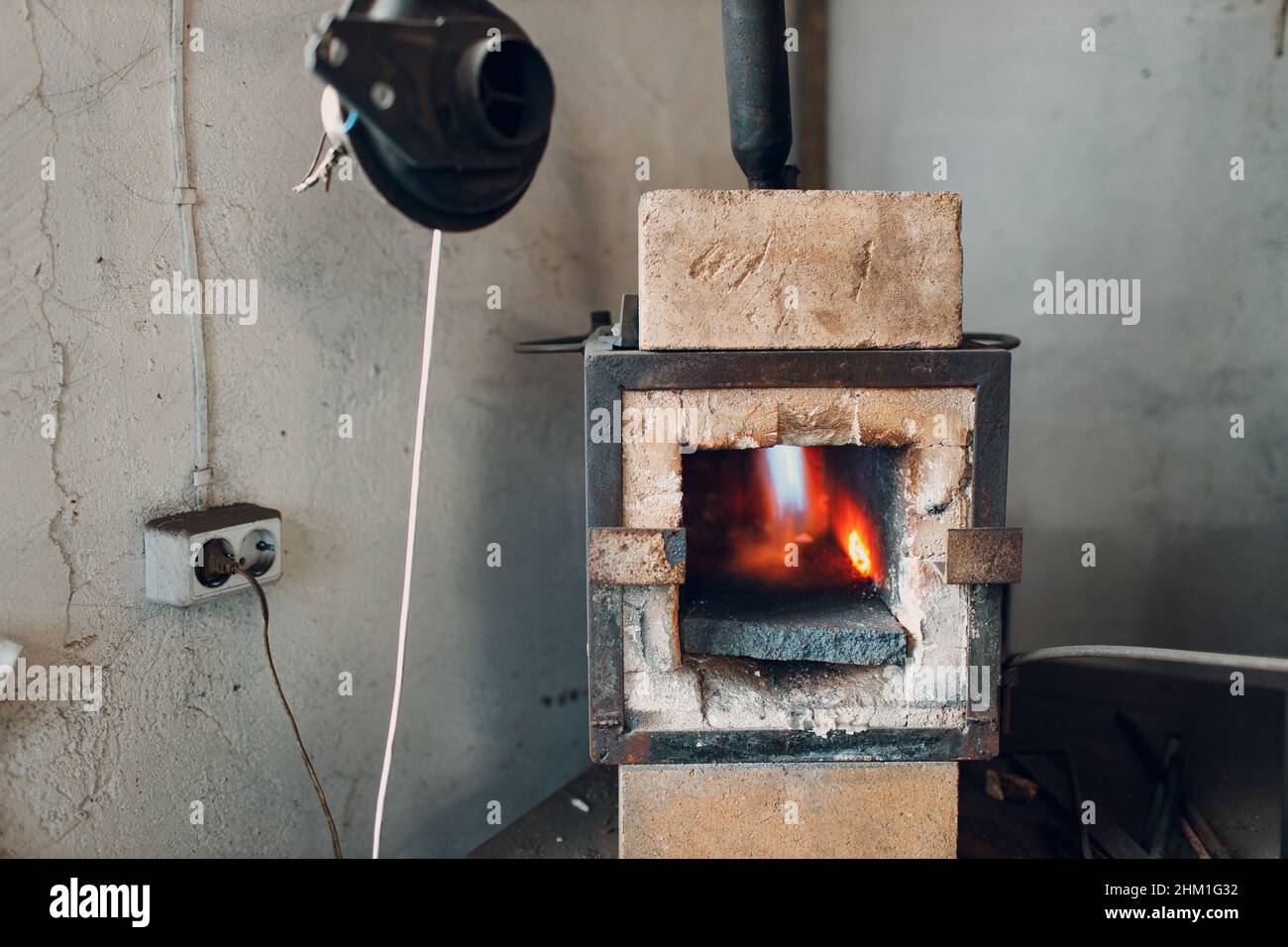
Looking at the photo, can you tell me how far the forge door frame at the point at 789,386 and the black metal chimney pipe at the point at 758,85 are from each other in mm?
531

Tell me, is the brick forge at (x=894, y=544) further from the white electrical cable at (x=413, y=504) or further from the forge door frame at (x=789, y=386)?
the white electrical cable at (x=413, y=504)

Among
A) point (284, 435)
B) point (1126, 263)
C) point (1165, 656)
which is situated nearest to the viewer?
point (1165, 656)

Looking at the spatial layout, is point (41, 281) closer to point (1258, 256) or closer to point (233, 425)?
point (233, 425)

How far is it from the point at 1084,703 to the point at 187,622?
2266mm

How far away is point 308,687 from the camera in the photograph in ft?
5.73

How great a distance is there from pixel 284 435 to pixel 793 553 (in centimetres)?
112

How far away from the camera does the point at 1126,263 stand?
2.50 meters

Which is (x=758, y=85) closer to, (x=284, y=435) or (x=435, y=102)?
(x=435, y=102)

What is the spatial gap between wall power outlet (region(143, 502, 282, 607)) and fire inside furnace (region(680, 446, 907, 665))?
0.77 metres

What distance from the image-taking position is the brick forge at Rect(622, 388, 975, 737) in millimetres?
1493

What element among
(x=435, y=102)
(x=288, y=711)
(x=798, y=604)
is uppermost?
(x=435, y=102)

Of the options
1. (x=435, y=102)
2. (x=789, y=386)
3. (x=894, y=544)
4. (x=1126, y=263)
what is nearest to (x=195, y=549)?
(x=435, y=102)

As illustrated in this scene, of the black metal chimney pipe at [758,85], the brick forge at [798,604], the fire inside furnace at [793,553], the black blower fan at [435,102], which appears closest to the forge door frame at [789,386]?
the brick forge at [798,604]

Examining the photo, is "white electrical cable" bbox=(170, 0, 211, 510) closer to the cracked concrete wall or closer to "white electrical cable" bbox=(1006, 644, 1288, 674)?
the cracked concrete wall
